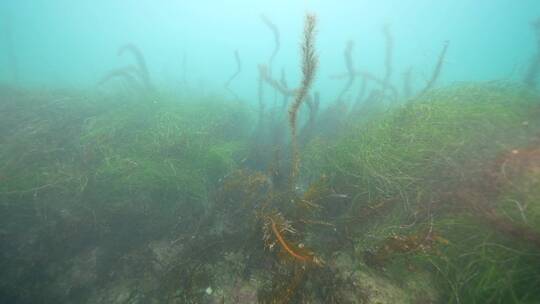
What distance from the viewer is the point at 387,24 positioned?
1134cm

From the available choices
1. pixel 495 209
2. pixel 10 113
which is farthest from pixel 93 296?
pixel 10 113

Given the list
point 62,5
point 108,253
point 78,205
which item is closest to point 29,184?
point 78,205

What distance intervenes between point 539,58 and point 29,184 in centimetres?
1513

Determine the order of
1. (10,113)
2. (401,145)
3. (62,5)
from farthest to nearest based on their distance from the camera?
(62,5), (10,113), (401,145)

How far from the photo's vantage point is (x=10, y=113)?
27.9ft

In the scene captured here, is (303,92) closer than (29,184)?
Yes

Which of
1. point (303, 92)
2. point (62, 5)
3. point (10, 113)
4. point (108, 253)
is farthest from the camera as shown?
point (62, 5)

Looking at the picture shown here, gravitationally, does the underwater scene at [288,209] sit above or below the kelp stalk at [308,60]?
below

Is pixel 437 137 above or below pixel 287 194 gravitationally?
above

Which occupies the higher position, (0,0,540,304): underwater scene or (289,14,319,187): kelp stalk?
(289,14,319,187): kelp stalk

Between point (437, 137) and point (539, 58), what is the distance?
834 centimetres

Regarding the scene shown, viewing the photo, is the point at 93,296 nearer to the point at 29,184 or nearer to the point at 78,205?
the point at 78,205

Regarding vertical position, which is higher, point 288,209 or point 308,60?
point 308,60

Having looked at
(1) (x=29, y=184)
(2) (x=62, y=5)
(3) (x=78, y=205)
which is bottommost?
(3) (x=78, y=205)
